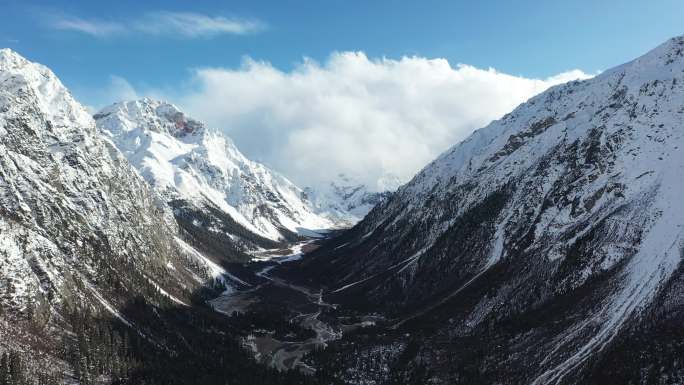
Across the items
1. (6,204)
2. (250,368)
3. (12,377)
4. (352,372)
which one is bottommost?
(352,372)

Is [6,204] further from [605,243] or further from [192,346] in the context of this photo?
[605,243]

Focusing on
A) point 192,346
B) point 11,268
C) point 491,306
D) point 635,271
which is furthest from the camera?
point 192,346

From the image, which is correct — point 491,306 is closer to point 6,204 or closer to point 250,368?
point 250,368

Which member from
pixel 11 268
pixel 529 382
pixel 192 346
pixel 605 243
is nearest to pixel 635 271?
pixel 605 243

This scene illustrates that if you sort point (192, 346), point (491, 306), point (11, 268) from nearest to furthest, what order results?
point (11, 268) < point (491, 306) < point (192, 346)

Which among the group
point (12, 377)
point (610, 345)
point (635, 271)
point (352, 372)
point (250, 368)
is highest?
point (12, 377)

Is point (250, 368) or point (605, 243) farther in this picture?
point (250, 368)

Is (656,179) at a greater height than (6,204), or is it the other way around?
(6,204)

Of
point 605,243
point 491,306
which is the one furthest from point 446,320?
point 605,243

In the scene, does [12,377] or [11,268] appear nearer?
[12,377]
